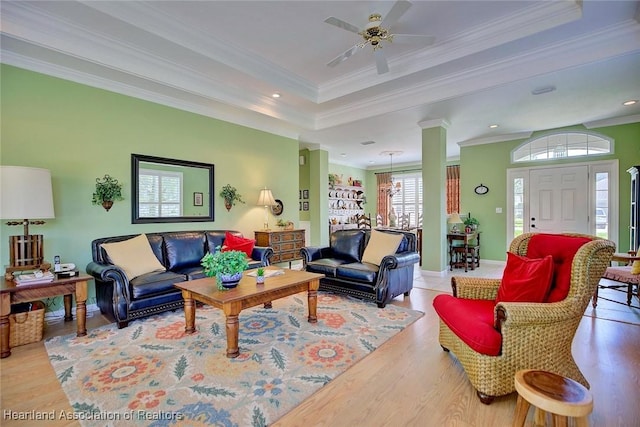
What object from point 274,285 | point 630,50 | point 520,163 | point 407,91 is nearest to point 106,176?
point 274,285

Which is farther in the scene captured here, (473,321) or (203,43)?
(203,43)

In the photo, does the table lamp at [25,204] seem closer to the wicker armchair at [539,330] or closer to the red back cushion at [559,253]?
the wicker armchair at [539,330]

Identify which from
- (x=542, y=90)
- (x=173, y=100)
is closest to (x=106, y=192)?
(x=173, y=100)

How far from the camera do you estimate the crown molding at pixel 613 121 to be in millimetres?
5301

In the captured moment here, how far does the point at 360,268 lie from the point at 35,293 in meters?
3.30

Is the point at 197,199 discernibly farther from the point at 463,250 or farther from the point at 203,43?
A: the point at 463,250

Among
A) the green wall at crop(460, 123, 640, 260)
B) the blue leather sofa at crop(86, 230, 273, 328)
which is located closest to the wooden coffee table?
the blue leather sofa at crop(86, 230, 273, 328)

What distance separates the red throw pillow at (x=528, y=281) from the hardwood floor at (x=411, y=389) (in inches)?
25.4

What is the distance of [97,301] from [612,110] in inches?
314

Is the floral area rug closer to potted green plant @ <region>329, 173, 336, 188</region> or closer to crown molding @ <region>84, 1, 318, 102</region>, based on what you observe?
crown molding @ <region>84, 1, 318, 102</region>

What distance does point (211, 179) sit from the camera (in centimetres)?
493

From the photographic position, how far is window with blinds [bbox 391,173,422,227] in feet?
32.3

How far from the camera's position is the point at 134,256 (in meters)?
3.57

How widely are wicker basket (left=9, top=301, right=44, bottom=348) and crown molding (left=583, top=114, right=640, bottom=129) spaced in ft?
27.8
